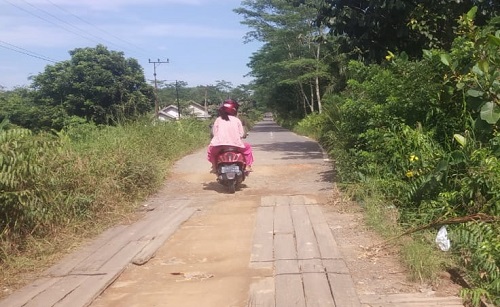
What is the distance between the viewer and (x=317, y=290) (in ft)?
12.1

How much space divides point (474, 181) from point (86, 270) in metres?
3.74

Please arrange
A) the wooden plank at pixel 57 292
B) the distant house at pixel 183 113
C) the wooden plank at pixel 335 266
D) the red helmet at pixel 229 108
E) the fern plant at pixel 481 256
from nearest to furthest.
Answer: the fern plant at pixel 481 256
the wooden plank at pixel 57 292
the wooden plank at pixel 335 266
the red helmet at pixel 229 108
the distant house at pixel 183 113

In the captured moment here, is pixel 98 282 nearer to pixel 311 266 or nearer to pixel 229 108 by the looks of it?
pixel 311 266

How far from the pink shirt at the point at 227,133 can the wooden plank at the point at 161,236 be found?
1516mm

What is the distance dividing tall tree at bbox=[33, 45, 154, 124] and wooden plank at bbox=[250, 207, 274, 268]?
27.8 metres

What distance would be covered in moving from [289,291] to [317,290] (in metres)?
0.21

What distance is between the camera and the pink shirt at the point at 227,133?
798 cm

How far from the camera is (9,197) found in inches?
175

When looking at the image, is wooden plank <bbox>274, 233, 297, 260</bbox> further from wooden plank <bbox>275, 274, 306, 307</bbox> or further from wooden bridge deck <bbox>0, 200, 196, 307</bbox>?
wooden bridge deck <bbox>0, 200, 196, 307</bbox>

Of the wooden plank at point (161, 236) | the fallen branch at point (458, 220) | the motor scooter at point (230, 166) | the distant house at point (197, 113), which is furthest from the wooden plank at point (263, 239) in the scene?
the distant house at point (197, 113)

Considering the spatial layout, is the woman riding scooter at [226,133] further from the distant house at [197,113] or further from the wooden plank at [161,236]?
the distant house at [197,113]

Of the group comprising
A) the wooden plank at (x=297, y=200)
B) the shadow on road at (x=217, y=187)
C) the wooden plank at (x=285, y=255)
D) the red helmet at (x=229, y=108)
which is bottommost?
the wooden plank at (x=285, y=255)

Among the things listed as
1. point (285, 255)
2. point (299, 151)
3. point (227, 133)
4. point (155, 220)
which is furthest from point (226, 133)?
point (299, 151)

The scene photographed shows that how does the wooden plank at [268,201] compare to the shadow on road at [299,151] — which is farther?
the shadow on road at [299,151]
